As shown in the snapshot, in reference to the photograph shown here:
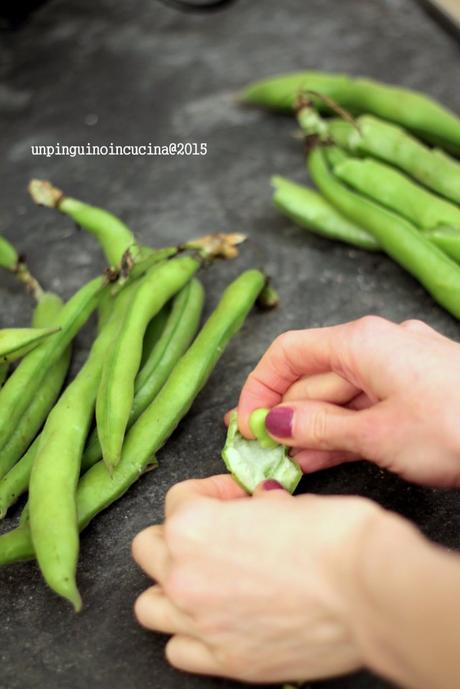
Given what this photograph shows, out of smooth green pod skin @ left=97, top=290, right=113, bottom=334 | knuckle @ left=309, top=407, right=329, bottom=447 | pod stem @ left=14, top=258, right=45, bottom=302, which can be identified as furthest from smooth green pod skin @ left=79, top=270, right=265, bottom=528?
pod stem @ left=14, top=258, right=45, bottom=302

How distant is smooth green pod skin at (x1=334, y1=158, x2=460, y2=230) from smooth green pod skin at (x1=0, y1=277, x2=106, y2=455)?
23.8 inches

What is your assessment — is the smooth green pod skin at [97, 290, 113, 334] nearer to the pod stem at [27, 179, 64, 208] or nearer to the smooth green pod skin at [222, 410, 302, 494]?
the pod stem at [27, 179, 64, 208]

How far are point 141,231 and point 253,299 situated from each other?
0.53 meters

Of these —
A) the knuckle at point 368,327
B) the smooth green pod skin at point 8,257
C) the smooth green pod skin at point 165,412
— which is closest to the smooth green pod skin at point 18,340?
the smooth green pod skin at point 165,412

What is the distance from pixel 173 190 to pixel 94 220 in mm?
426

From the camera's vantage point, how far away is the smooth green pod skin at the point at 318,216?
5.86 ft

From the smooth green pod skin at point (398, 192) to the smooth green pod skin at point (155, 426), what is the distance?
395 mm

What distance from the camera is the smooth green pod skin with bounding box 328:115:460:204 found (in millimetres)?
1735

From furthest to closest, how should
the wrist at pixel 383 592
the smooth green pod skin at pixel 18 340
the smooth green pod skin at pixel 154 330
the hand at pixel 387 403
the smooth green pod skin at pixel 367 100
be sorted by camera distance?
the smooth green pod skin at pixel 367 100
the smooth green pod skin at pixel 154 330
the smooth green pod skin at pixel 18 340
the hand at pixel 387 403
the wrist at pixel 383 592

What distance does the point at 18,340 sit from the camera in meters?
1.42

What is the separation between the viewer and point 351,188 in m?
1.80

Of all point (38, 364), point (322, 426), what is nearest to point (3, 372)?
point (38, 364)

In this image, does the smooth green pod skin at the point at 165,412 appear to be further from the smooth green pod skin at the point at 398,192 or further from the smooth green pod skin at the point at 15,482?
the smooth green pod skin at the point at 398,192

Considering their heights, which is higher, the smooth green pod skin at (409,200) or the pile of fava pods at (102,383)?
the smooth green pod skin at (409,200)
